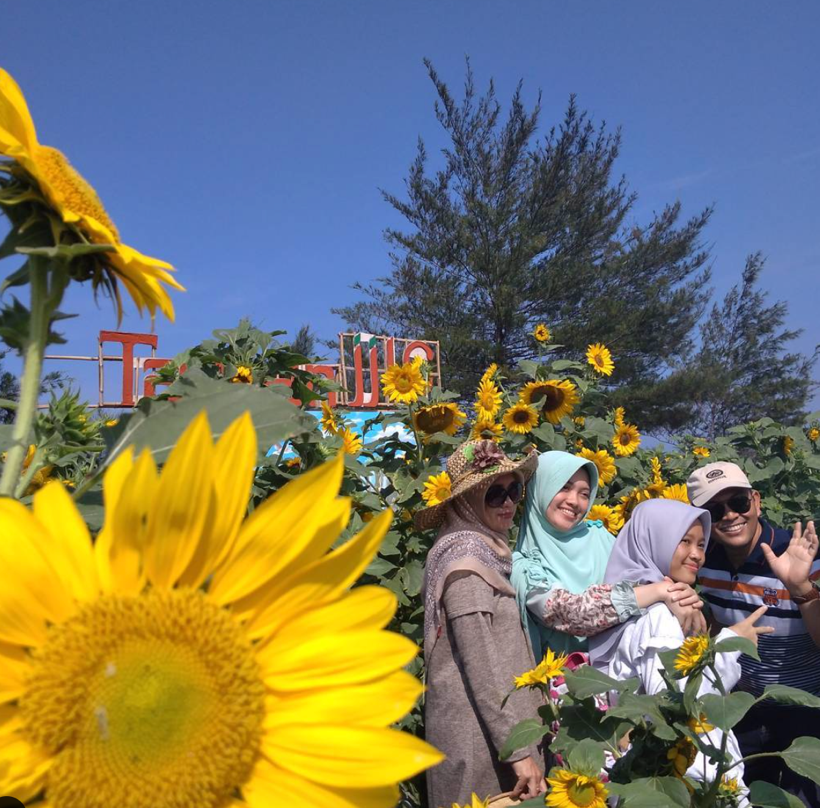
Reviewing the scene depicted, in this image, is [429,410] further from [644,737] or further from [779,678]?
[644,737]

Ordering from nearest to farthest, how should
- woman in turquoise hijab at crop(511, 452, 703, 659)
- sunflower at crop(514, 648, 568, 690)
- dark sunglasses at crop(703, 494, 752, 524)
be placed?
sunflower at crop(514, 648, 568, 690) → woman in turquoise hijab at crop(511, 452, 703, 659) → dark sunglasses at crop(703, 494, 752, 524)

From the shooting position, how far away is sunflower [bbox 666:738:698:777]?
4.26ft

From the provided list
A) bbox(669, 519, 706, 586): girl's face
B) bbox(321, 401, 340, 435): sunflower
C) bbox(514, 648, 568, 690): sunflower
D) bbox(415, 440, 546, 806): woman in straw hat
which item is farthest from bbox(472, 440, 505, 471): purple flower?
→ bbox(514, 648, 568, 690): sunflower

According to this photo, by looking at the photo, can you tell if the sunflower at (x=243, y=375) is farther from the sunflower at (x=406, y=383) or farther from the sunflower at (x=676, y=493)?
the sunflower at (x=676, y=493)

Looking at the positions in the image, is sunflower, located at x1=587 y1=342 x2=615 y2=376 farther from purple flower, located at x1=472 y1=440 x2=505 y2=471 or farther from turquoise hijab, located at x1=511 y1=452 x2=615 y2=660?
purple flower, located at x1=472 y1=440 x2=505 y2=471

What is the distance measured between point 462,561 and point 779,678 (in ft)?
3.90

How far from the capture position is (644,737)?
1336mm

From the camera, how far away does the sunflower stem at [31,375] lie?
0.42 meters

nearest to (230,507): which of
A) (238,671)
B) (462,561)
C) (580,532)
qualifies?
(238,671)

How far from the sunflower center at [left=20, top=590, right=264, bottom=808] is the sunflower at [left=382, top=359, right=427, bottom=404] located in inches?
113

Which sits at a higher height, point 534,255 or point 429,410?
point 534,255

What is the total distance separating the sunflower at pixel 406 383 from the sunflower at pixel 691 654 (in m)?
2.04

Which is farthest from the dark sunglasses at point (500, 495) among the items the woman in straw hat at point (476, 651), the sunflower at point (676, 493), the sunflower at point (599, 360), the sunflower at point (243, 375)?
the sunflower at point (599, 360)

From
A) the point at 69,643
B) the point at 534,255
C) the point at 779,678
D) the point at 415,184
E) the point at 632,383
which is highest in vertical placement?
the point at 415,184
